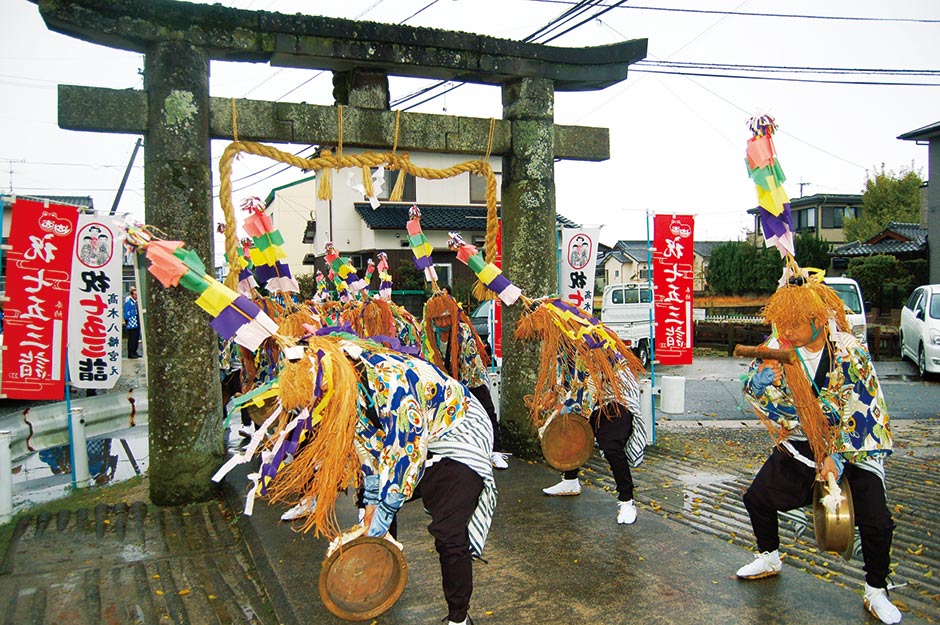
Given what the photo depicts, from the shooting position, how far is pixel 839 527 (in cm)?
368

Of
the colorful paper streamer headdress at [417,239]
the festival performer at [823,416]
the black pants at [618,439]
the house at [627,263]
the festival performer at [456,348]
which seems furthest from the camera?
the house at [627,263]

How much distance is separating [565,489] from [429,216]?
1893 cm

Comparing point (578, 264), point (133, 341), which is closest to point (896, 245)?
point (578, 264)

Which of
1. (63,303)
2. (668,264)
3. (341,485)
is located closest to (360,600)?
(341,485)

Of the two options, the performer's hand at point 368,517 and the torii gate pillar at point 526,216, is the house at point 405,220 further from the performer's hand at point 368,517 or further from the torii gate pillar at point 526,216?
the performer's hand at point 368,517

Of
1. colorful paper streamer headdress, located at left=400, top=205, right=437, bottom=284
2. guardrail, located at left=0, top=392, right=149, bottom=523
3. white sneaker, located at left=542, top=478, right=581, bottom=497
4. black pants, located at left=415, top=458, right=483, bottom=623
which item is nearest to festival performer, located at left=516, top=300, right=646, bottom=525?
white sneaker, located at left=542, top=478, right=581, bottom=497

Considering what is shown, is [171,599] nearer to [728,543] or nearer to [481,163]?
[728,543]

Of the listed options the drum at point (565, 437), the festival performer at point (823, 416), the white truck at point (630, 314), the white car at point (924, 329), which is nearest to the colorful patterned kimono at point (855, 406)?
the festival performer at point (823, 416)

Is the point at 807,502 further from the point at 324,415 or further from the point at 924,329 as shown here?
the point at 924,329

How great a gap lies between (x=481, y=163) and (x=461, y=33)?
1261 millimetres

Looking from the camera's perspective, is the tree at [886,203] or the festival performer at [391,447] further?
the tree at [886,203]

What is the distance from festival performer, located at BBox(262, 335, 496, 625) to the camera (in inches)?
124

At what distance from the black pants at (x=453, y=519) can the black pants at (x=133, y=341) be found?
1782 cm

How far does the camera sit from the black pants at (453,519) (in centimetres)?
338
